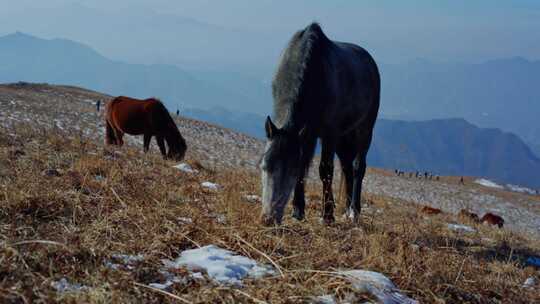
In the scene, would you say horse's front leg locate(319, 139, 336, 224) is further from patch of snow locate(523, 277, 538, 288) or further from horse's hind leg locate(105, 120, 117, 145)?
horse's hind leg locate(105, 120, 117, 145)

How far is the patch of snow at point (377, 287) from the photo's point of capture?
125 inches

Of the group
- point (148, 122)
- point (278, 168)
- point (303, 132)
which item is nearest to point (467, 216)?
point (303, 132)

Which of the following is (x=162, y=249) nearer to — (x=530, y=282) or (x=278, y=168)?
(x=278, y=168)

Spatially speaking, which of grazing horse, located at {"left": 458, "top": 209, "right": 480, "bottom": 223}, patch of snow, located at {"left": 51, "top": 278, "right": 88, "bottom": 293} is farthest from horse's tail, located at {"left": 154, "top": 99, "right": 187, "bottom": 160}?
patch of snow, located at {"left": 51, "top": 278, "right": 88, "bottom": 293}

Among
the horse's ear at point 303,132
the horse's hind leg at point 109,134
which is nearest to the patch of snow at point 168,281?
the horse's ear at point 303,132

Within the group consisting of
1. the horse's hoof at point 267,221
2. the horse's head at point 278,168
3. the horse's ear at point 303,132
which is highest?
the horse's ear at point 303,132

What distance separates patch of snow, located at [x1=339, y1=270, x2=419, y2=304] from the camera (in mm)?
3176

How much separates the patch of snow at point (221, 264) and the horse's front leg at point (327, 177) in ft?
10.6

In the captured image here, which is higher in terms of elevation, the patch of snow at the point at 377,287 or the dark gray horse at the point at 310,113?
the dark gray horse at the point at 310,113

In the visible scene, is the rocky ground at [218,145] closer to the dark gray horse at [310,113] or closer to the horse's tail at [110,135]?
→ the horse's tail at [110,135]

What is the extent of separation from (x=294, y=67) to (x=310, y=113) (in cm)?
68

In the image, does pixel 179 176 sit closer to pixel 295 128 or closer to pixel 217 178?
pixel 217 178

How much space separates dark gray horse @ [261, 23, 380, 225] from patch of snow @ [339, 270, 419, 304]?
69.6 inches

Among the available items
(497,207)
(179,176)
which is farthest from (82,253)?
(497,207)
